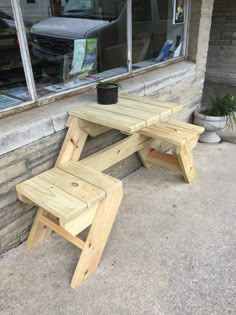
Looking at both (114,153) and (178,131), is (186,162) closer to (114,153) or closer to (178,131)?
(178,131)

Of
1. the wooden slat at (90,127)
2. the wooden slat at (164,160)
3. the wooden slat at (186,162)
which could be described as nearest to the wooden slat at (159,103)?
the wooden slat at (90,127)

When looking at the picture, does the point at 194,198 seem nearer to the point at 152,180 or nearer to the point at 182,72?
the point at 152,180

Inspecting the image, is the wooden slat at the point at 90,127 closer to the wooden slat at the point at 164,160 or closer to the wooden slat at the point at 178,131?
the wooden slat at the point at 178,131

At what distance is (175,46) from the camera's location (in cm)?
281

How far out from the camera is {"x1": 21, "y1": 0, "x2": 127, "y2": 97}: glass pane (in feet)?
6.00

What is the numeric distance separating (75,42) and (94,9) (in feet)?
1.55

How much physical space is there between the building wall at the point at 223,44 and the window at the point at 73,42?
2296mm

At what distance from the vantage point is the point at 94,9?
2.26 metres

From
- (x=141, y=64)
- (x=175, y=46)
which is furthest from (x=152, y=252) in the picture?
(x=175, y=46)

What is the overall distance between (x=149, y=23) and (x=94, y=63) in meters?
0.74

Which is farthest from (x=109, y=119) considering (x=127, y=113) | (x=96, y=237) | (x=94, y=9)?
(x=94, y=9)

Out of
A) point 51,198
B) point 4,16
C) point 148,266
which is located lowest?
point 148,266

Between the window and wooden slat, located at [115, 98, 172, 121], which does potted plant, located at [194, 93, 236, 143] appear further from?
wooden slat, located at [115, 98, 172, 121]

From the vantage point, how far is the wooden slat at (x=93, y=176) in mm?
1415
